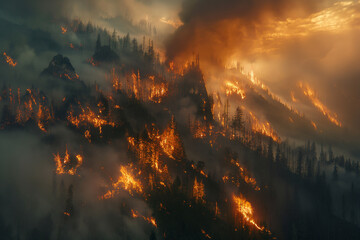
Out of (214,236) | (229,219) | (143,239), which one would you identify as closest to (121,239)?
(143,239)

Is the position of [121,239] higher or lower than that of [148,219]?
lower

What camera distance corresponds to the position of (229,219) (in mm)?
198375

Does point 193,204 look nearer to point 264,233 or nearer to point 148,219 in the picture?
point 148,219

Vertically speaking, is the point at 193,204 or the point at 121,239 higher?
the point at 193,204

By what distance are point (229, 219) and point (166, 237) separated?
50.4m

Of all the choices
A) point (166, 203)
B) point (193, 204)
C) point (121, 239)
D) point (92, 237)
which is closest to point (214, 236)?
point (193, 204)

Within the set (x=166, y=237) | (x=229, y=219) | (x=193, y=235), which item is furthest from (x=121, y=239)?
(x=229, y=219)

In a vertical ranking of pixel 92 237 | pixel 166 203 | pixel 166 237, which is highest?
pixel 166 203

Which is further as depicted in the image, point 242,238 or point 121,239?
point 121,239

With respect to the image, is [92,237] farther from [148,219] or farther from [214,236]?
[214,236]

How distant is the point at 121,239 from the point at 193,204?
200ft

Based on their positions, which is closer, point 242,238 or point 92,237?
point 242,238

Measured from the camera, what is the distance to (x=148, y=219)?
198 meters

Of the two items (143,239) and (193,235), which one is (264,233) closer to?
(193,235)
